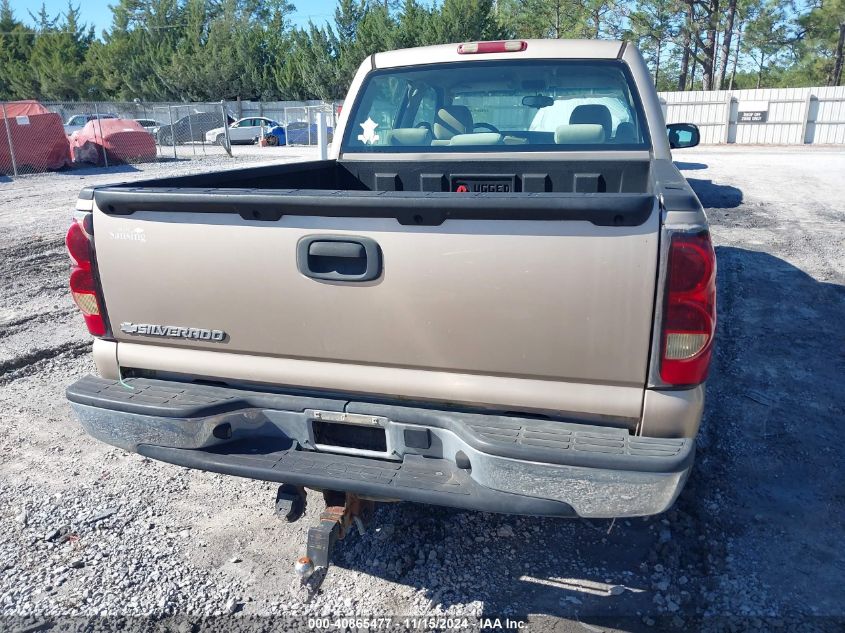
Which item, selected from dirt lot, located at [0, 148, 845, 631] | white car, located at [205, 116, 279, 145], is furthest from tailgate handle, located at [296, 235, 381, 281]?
white car, located at [205, 116, 279, 145]

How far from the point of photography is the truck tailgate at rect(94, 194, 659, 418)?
223cm

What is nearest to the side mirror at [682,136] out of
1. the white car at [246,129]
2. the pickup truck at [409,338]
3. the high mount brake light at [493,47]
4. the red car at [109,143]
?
the high mount brake light at [493,47]

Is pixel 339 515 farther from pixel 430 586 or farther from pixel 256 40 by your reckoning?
pixel 256 40

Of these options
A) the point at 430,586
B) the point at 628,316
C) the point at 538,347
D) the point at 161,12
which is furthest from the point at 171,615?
the point at 161,12

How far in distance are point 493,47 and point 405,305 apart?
254 centimetres

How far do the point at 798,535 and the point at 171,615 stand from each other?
2794 millimetres

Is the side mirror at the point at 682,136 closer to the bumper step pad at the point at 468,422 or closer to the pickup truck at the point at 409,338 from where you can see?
the pickup truck at the point at 409,338

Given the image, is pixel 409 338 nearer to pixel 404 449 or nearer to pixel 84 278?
pixel 404 449

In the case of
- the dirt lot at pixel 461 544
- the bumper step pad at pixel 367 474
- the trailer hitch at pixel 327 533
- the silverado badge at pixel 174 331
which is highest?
the silverado badge at pixel 174 331

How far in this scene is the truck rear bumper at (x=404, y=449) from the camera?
7.23 ft

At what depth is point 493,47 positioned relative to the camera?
427 centimetres

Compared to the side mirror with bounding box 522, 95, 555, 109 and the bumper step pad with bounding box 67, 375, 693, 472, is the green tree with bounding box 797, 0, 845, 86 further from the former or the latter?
the bumper step pad with bounding box 67, 375, 693, 472

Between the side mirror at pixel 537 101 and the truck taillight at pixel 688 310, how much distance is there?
8.45 ft

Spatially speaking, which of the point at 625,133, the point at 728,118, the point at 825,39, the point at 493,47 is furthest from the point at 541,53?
the point at 825,39
